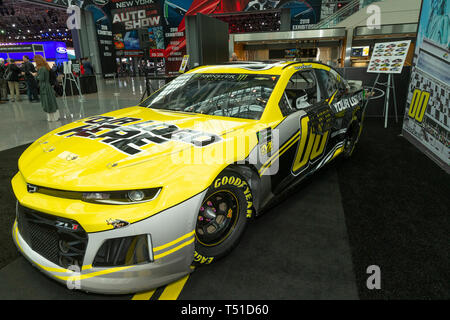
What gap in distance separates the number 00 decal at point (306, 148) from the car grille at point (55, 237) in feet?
6.08

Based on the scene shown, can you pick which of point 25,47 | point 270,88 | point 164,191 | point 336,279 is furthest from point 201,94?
point 25,47

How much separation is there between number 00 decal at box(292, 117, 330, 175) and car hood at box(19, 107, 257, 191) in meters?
0.63

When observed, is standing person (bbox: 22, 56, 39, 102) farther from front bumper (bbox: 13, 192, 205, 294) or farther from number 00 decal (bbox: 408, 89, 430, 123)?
number 00 decal (bbox: 408, 89, 430, 123)

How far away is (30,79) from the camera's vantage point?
35.9 feet

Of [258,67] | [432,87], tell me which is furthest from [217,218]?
[432,87]

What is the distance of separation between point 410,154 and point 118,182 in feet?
15.1

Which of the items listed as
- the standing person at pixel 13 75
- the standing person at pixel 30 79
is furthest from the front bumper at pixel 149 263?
the standing person at pixel 13 75

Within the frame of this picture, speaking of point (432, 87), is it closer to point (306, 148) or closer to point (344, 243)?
point (306, 148)

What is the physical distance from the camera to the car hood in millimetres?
1635

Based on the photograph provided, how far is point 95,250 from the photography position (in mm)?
1515

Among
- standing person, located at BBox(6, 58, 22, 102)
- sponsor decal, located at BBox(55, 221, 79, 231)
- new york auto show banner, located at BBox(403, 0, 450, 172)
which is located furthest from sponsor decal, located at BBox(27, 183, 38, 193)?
standing person, located at BBox(6, 58, 22, 102)

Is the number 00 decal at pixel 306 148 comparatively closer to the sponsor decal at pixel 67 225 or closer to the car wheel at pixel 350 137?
the car wheel at pixel 350 137

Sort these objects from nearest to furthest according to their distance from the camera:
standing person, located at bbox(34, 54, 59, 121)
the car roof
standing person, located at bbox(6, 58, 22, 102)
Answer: the car roof, standing person, located at bbox(34, 54, 59, 121), standing person, located at bbox(6, 58, 22, 102)

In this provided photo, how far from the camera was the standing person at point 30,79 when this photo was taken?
34.8 ft
